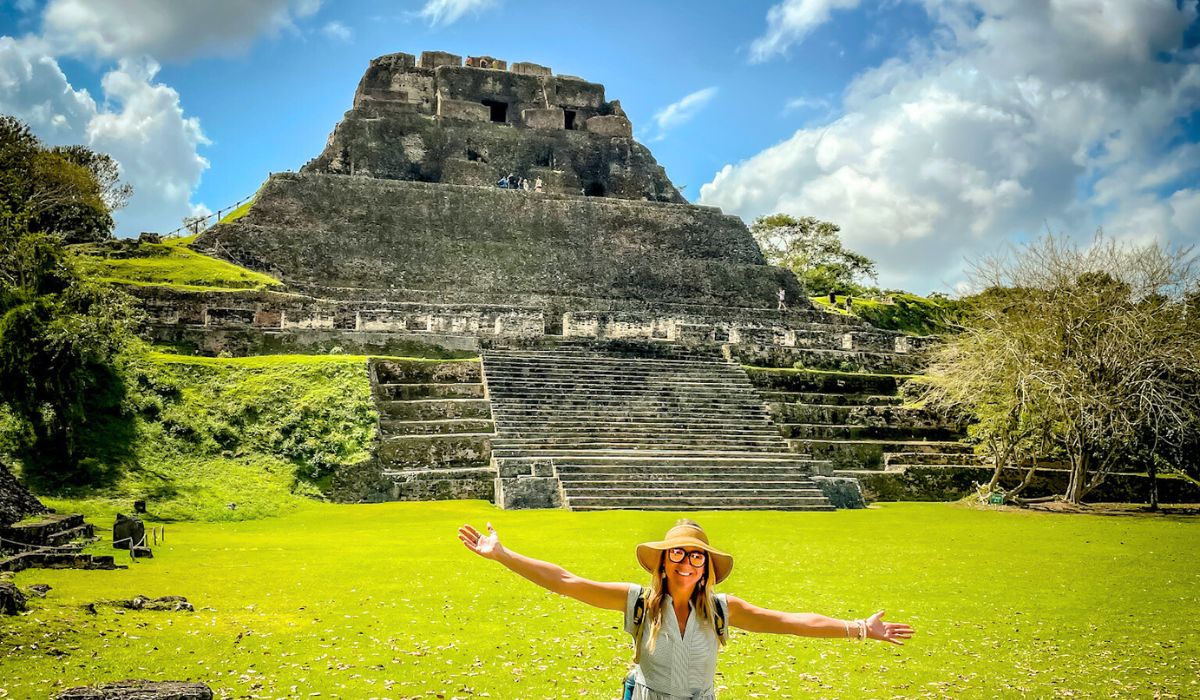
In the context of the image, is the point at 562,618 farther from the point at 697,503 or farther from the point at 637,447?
the point at 637,447

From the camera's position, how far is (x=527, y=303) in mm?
26188

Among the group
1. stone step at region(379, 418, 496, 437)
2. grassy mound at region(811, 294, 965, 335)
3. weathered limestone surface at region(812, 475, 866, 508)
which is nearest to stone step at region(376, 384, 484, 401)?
stone step at region(379, 418, 496, 437)

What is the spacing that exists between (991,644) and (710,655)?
3807 mm


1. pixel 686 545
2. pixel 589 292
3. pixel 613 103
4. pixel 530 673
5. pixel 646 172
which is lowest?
pixel 530 673

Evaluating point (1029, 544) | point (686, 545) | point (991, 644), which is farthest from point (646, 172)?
point (686, 545)

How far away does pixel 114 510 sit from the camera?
12016 millimetres

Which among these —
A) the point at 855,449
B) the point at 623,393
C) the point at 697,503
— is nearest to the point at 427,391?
the point at 623,393

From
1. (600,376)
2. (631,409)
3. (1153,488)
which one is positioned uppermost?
(600,376)

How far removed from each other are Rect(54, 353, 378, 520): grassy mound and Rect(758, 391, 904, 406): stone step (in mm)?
8318

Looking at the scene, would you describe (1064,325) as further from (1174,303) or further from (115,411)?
(115,411)

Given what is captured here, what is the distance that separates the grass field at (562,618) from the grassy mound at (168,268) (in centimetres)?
1234

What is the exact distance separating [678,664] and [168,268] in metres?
23.4

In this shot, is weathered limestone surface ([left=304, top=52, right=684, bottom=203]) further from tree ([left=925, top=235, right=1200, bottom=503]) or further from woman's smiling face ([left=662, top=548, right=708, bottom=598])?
woman's smiling face ([left=662, top=548, right=708, bottom=598])

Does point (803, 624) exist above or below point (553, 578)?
below
